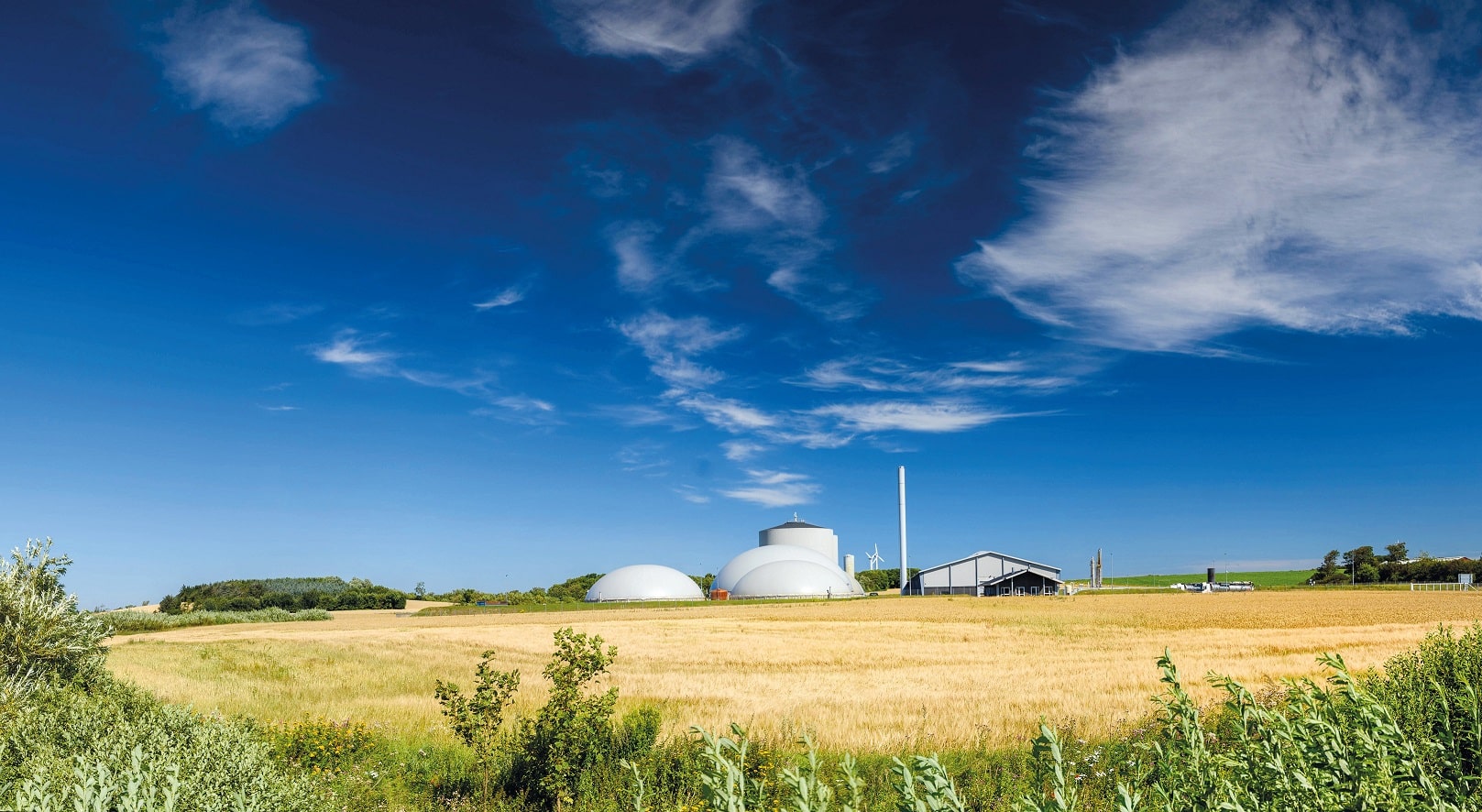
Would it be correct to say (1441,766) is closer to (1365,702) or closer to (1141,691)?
(1365,702)

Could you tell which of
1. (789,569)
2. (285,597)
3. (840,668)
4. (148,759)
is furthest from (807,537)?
(148,759)

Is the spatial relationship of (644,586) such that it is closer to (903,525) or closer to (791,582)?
(791,582)

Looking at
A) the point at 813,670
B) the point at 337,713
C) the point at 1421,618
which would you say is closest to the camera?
the point at 337,713

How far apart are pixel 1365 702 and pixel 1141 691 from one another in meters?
19.5

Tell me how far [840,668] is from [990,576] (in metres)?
134

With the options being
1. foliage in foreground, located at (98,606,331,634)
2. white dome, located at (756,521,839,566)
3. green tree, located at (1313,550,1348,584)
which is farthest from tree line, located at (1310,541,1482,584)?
foliage in foreground, located at (98,606,331,634)

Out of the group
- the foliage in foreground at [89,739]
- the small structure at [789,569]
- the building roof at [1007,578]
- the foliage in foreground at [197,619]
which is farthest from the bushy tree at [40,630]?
the building roof at [1007,578]

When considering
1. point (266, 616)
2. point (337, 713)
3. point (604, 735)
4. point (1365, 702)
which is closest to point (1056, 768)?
point (1365, 702)

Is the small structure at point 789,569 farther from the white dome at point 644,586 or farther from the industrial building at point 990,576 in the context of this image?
the industrial building at point 990,576

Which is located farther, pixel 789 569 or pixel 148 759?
pixel 789 569

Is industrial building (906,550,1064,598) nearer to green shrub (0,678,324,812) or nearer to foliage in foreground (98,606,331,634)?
foliage in foreground (98,606,331,634)

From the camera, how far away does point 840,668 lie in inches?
Result: 1230

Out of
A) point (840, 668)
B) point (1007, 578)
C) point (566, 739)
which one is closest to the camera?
point (566, 739)

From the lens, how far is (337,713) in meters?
19.7
